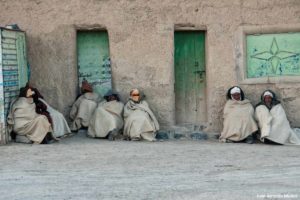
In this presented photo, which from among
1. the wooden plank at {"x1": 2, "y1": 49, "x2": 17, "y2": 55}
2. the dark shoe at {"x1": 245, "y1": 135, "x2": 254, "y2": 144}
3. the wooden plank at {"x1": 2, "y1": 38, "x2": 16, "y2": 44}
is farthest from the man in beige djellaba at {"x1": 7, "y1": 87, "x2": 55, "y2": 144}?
the dark shoe at {"x1": 245, "y1": 135, "x2": 254, "y2": 144}

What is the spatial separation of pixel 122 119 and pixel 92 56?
1.28 meters

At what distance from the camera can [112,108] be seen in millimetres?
10047

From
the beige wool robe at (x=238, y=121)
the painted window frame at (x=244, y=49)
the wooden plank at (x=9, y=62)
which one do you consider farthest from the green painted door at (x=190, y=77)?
the wooden plank at (x=9, y=62)

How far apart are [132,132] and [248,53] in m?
2.35

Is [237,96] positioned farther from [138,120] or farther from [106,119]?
[106,119]

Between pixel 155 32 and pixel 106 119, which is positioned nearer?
pixel 106 119

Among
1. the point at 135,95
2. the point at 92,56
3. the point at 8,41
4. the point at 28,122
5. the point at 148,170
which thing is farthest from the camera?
the point at 92,56

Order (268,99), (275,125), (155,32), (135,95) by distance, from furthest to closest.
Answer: (155,32), (135,95), (268,99), (275,125)

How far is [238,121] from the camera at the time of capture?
9.74 m

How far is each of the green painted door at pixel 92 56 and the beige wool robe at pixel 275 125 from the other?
2.69 m

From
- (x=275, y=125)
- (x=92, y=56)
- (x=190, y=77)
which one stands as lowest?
(x=275, y=125)

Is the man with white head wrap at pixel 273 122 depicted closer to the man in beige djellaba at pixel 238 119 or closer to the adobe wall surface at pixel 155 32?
the man in beige djellaba at pixel 238 119

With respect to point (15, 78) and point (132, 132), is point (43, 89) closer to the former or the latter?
point (15, 78)

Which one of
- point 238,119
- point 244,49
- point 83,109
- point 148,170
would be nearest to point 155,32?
point 244,49
